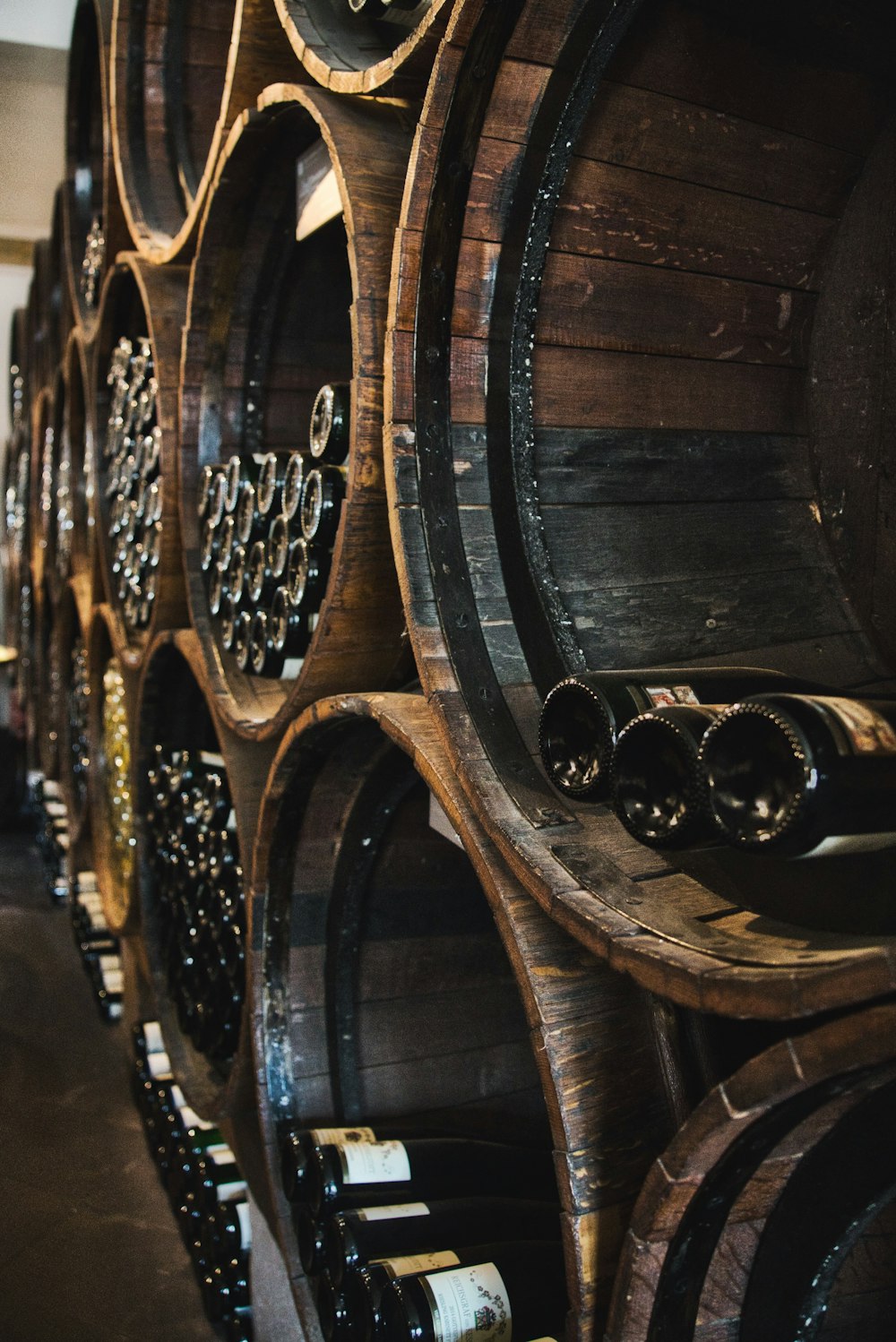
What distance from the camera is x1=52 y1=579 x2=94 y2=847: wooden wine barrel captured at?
424cm

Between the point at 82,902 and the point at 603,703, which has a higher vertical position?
the point at 603,703

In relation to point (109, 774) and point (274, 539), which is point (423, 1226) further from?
point (109, 774)

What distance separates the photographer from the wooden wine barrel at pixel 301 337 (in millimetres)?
1409

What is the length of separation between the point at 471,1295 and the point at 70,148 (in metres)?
3.77

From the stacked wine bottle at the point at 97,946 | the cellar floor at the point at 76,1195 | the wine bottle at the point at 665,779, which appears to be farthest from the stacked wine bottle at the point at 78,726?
the wine bottle at the point at 665,779

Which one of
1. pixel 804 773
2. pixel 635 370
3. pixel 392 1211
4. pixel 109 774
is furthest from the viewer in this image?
pixel 109 774

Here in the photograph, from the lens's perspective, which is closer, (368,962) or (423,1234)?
(423,1234)

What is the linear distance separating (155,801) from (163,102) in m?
1.70

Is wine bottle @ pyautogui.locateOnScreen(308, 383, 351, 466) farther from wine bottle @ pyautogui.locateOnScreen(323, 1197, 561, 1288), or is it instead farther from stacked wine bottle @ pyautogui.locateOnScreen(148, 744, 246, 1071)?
wine bottle @ pyautogui.locateOnScreen(323, 1197, 561, 1288)

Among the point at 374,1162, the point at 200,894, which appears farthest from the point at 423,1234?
the point at 200,894

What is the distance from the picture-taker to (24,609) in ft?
21.3

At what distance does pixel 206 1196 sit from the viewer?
231 cm

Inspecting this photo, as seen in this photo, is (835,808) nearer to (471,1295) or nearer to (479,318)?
(479,318)

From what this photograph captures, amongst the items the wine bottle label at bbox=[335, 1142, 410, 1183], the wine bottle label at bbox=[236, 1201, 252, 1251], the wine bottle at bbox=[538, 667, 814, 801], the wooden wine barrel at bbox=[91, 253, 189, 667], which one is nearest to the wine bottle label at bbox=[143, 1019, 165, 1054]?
the wine bottle label at bbox=[236, 1201, 252, 1251]
